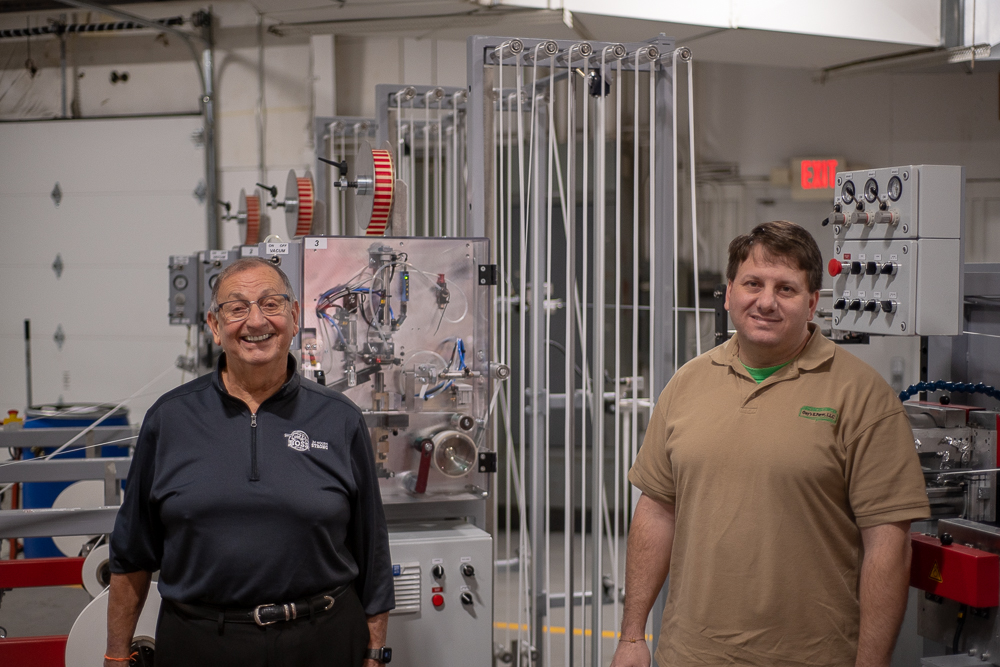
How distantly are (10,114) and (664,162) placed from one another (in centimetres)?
523

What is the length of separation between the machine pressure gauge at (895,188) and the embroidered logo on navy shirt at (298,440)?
1.57 meters

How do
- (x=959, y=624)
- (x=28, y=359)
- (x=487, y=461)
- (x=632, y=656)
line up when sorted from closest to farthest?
1. (x=632, y=656)
2. (x=959, y=624)
3. (x=487, y=461)
4. (x=28, y=359)

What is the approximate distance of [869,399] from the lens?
1550 mm

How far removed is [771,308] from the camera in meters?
1.60

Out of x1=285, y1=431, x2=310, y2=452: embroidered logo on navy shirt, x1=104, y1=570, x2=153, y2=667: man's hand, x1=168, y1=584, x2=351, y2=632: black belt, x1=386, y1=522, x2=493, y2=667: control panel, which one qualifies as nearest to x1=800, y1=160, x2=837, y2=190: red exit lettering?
x1=386, y1=522, x2=493, y2=667: control panel

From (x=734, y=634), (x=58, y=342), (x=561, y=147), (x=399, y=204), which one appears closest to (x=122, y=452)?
(x=58, y=342)

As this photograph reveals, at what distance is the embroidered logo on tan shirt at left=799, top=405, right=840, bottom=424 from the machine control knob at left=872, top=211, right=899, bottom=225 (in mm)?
905

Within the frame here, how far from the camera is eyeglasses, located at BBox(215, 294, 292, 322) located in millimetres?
1686

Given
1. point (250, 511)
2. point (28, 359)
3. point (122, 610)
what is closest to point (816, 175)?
point (250, 511)

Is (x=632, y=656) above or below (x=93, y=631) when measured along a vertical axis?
above

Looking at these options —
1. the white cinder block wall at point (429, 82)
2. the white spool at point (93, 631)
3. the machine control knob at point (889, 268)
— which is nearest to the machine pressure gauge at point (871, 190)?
the machine control knob at point (889, 268)

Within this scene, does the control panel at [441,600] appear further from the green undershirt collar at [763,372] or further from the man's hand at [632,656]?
the green undershirt collar at [763,372]

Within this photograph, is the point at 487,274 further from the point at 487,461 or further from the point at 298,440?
the point at 298,440

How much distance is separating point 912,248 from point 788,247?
2.55 feet
